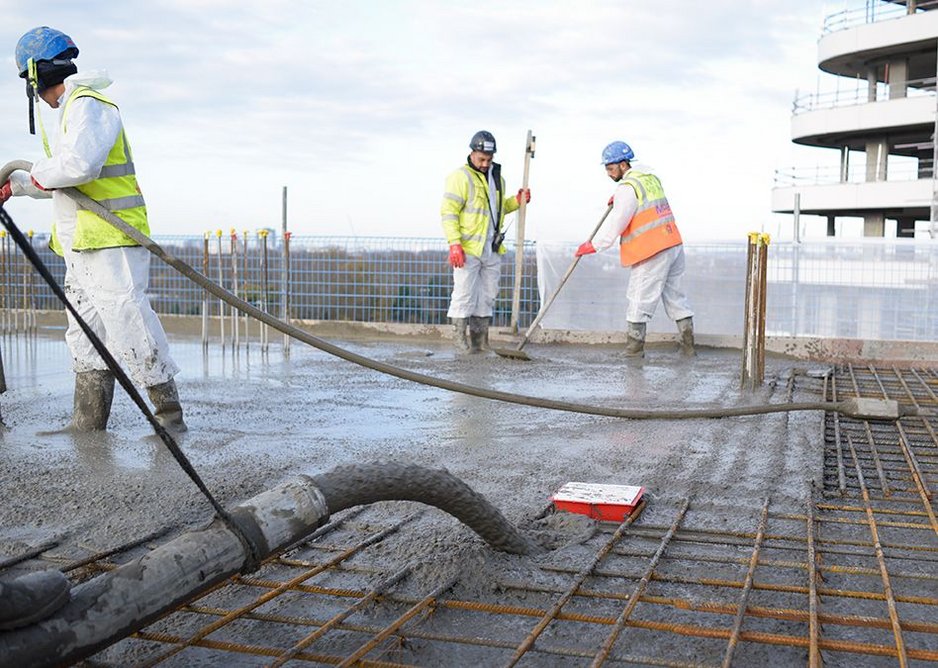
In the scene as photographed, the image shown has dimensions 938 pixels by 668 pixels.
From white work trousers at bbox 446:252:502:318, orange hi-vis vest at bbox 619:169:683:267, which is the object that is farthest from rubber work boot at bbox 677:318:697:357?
white work trousers at bbox 446:252:502:318

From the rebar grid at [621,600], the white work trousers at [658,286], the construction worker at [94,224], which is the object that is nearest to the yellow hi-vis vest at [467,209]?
the white work trousers at [658,286]

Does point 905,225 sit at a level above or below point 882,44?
below

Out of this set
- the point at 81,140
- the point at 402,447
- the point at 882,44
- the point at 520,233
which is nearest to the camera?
the point at 81,140

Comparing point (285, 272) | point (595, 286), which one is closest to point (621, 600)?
point (285, 272)

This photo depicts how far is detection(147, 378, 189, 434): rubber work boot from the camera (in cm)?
523

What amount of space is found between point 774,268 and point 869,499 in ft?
22.7

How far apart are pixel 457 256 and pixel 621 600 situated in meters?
6.76

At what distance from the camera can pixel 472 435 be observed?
210 inches

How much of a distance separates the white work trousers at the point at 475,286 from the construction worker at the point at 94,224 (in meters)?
4.52

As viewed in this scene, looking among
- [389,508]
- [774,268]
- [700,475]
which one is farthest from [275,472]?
[774,268]

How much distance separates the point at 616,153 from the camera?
952 centimetres

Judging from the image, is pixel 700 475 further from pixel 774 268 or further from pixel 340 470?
pixel 774 268

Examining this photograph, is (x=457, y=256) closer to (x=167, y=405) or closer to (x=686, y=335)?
(x=686, y=335)

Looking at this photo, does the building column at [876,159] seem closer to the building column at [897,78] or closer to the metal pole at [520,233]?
the building column at [897,78]
